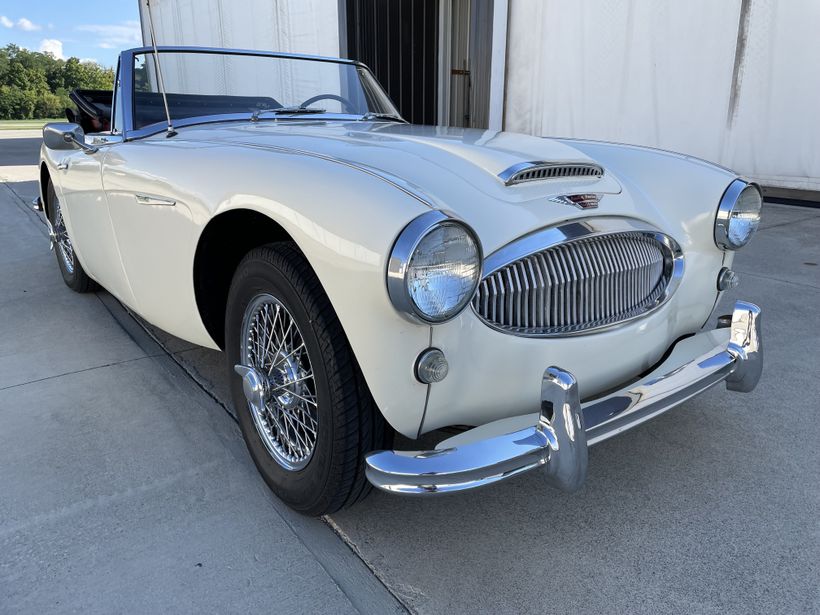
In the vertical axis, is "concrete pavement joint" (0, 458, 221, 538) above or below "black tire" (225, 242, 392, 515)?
below

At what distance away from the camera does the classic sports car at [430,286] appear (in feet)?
4.69

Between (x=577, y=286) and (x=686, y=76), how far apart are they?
6041 millimetres

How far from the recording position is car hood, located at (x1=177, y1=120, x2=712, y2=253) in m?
1.59

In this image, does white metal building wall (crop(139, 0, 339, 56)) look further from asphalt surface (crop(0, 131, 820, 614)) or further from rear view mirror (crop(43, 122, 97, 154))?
asphalt surface (crop(0, 131, 820, 614))

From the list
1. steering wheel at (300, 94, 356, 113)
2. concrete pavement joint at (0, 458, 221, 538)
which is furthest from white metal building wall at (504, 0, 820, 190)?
concrete pavement joint at (0, 458, 221, 538)

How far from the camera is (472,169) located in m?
1.80

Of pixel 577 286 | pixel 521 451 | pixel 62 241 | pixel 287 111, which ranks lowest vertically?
pixel 62 241

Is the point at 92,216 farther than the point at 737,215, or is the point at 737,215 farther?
the point at 92,216

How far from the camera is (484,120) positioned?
360 inches

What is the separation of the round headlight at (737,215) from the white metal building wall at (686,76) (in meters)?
4.78

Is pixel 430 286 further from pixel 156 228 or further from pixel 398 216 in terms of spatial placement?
pixel 156 228

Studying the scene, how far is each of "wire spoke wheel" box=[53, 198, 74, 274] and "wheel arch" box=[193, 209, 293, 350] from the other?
7.31ft

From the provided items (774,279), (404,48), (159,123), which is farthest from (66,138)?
(404,48)

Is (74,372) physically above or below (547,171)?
below
